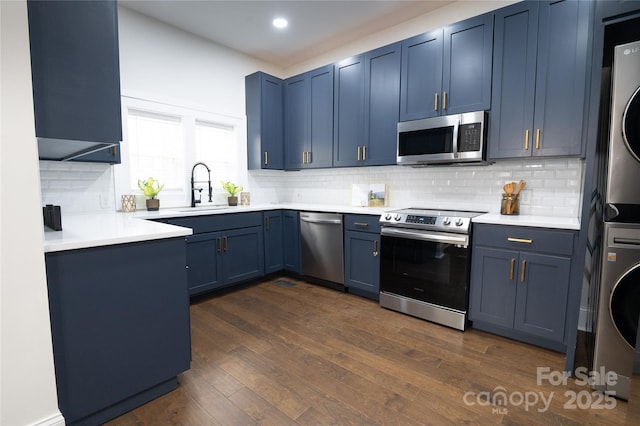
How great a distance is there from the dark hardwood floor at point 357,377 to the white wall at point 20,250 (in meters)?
0.46

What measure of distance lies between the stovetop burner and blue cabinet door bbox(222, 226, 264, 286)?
150 centimetres

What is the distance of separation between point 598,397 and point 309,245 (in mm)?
2589

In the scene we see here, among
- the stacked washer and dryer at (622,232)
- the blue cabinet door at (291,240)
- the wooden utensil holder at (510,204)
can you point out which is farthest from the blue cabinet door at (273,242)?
the stacked washer and dryer at (622,232)

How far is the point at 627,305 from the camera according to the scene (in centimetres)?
165

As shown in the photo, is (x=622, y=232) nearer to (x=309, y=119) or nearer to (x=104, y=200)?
(x=309, y=119)

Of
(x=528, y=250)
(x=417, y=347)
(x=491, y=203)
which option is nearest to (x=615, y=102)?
(x=528, y=250)

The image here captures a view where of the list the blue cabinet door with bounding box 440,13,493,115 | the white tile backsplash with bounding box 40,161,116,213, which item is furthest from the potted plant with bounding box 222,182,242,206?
the blue cabinet door with bounding box 440,13,493,115

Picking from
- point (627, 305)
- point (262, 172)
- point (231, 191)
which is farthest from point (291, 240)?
point (627, 305)

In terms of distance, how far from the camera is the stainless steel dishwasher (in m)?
3.37

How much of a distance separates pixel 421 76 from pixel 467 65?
1.36ft

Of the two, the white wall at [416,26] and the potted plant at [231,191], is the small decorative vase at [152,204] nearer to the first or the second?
the potted plant at [231,191]

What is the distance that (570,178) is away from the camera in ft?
8.34

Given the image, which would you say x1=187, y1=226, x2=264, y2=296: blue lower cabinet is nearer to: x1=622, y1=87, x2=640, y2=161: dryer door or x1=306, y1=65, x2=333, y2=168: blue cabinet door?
x1=306, y1=65, x2=333, y2=168: blue cabinet door

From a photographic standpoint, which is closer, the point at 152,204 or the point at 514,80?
the point at 514,80
